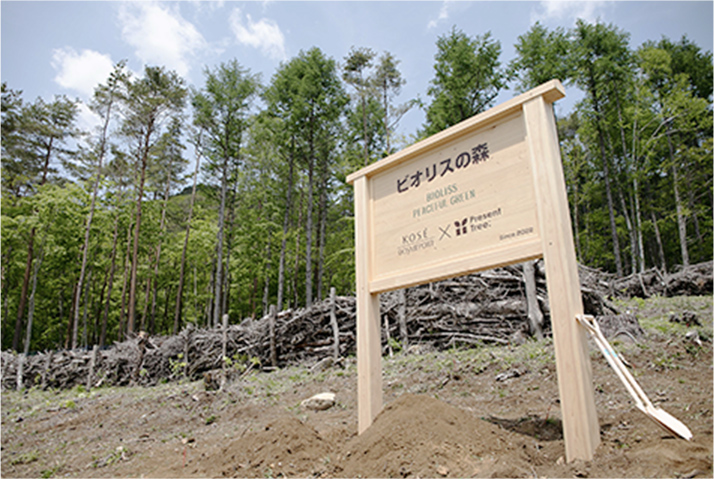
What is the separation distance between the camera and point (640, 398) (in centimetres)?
233

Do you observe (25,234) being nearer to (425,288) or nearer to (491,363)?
(425,288)

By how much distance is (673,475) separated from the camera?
2.07 m

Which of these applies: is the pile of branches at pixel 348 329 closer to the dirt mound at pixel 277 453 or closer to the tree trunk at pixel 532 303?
the tree trunk at pixel 532 303

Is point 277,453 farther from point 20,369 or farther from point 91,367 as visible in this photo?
point 20,369

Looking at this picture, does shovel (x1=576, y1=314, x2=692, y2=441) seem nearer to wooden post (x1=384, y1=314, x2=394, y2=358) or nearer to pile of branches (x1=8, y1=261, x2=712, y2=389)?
pile of branches (x1=8, y1=261, x2=712, y2=389)

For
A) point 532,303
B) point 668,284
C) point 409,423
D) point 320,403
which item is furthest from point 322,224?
point 409,423

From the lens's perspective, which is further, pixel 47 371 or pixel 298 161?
pixel 298 161

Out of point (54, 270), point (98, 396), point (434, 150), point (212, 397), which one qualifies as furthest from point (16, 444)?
point (54, 270)

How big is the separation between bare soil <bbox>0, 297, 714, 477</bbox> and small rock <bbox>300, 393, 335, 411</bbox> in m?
0.15

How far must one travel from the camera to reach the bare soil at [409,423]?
2643mm

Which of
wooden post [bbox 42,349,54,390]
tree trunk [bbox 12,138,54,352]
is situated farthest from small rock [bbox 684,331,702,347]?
tree trunk [bbox 12,138,54,352]

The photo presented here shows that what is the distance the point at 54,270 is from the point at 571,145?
28.0 metres

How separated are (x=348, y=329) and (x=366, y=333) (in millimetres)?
6207

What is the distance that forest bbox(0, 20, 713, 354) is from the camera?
17.9 metres
